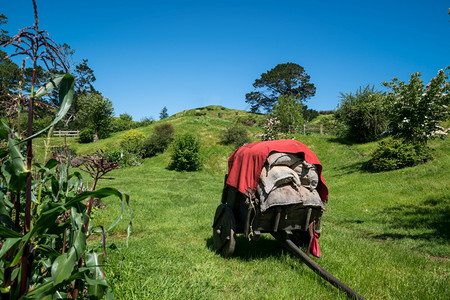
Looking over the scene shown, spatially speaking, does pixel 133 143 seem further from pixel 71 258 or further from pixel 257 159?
pixel 71 258

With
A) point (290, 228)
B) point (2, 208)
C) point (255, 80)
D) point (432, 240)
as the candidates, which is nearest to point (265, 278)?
point (290, 228)

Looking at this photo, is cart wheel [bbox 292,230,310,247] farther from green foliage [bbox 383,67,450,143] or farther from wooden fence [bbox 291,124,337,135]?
wooden fence [bbox 291,124,337,135]

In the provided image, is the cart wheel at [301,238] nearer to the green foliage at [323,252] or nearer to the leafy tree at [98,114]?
the green foliage at [323,252]

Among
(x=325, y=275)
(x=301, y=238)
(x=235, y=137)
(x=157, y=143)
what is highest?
(x=235, y=137)

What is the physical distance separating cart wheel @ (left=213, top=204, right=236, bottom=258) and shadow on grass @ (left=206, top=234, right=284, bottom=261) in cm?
34

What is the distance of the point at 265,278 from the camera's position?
4.02 meters

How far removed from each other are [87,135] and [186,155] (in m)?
19.1

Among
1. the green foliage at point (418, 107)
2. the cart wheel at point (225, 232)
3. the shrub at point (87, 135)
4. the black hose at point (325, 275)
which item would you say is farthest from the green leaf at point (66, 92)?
the shrub at point (87, 135)

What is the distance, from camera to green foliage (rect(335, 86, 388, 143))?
23.3 m

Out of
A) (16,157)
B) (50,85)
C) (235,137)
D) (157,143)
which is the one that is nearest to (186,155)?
(157,143)

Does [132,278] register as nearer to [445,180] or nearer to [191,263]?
[191,263]

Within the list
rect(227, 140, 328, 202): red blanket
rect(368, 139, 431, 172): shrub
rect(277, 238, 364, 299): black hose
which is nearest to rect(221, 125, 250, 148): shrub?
rect(368, 139, 431, 172): shrub

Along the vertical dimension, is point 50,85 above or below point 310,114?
below

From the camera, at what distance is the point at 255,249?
5375 mm
